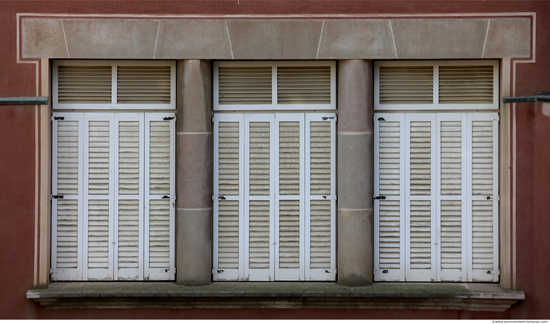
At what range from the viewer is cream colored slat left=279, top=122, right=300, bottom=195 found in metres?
8.91

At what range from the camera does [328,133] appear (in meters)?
8.89

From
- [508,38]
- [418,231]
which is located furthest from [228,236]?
[508,38]

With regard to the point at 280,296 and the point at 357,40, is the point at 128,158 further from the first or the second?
the point at 357,40

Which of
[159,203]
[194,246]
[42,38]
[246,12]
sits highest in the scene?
[246,12]

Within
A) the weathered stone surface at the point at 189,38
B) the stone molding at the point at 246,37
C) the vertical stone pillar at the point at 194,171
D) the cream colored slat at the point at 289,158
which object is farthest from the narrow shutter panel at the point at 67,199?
the cream colored slat at the point at 289,158

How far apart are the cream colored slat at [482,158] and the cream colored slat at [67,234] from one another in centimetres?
500

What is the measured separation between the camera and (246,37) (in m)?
8.62

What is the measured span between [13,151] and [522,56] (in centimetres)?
623

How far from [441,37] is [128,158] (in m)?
4.12

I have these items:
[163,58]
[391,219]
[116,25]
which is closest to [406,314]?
[391,219]

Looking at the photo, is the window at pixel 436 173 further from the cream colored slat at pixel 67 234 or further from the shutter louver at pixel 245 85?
the cream colored slat at pixel 67 234

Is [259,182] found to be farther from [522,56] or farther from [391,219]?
[522,56]

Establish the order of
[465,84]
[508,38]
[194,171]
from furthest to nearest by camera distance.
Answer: [465,84] → [194,171] → [508,38]

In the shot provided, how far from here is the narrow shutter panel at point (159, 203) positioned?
8.91 m
